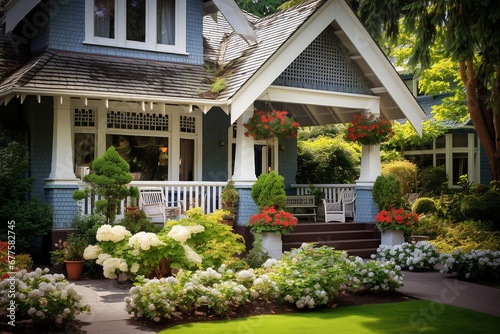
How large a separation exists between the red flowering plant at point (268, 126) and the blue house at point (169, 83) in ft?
1.01

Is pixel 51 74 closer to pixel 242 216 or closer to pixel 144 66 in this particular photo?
pixel 144 66

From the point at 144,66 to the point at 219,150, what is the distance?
308 centimetres

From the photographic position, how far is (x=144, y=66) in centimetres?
1538

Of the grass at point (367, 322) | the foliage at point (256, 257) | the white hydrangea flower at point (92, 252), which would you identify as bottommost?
the grass at point (367, 322)

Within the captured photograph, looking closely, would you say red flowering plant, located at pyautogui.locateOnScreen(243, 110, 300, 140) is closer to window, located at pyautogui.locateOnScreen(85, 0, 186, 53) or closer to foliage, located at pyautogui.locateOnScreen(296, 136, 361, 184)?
window, located at pyautogui.locateOnScreen(85, 0, 186, 53)

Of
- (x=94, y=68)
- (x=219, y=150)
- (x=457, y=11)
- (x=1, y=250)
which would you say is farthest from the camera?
(x=219, y=150)

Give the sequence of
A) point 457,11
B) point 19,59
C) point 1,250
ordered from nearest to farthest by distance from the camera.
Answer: point 1,250, point 457,11, point 19,59

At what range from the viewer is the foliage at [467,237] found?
588 inches

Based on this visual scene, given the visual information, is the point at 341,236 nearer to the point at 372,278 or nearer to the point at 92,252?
the point at 372,278

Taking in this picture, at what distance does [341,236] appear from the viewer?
1577 cm

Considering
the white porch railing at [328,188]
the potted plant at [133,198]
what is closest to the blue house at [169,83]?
the potted plant at [133,198]

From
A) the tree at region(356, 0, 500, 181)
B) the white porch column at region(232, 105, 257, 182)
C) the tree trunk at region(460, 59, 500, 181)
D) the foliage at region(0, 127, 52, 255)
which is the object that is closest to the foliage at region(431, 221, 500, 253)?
the tree at region(356, 0, 500, 181)

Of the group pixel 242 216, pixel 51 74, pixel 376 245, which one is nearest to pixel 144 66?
pixel 51 74

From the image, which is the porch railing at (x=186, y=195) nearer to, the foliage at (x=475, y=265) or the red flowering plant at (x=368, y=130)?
the red flowering plant at (x=368, y=130)
